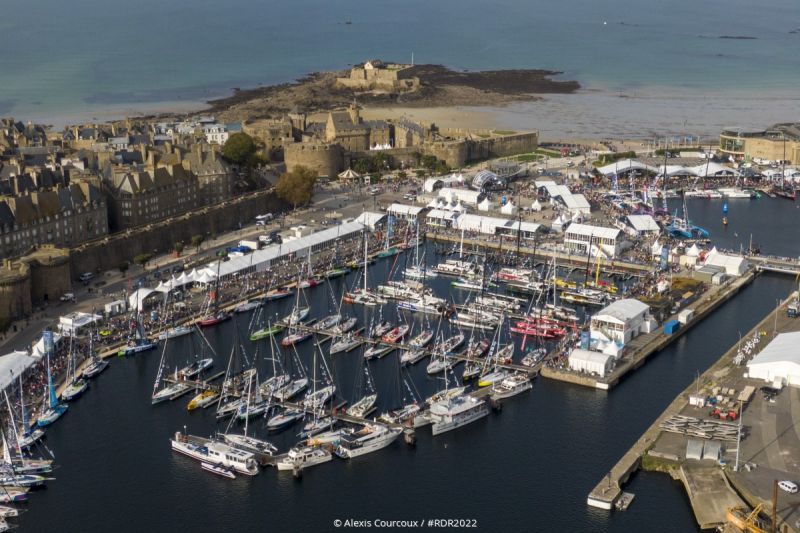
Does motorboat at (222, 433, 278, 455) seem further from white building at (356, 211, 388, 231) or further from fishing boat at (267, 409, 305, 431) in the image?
white building at (356, 211, 388, 231)

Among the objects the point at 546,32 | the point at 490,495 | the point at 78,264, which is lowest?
the point at 490,495

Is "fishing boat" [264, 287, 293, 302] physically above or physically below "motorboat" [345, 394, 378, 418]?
above

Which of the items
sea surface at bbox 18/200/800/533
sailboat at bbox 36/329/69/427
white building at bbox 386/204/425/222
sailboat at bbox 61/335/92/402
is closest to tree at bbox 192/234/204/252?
white building at bbox 386/204/425/222

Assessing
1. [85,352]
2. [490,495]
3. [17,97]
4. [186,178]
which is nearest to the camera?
[490,495]

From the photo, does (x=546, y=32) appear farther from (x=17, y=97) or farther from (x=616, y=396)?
(x=616, y=396)

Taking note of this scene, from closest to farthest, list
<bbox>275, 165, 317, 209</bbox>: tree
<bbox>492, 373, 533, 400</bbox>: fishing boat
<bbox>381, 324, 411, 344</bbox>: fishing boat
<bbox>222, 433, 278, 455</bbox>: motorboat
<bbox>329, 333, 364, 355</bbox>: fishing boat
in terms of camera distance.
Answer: <bbox>222, 433, 278, 455</bbox>: motorboat < <bbox>492, 373, 533, 400</bbox>: fishing boat < <bbox>329, 333, 364, 355</bbox>: fishing boat < <bbox>381, 324, 411, 344</bbox>: fishing boat < <bbox>275, 165, 317, 209</bbox>: tree

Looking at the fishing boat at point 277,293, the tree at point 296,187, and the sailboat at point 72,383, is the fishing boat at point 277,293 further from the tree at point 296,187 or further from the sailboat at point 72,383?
the tree at point 296,187

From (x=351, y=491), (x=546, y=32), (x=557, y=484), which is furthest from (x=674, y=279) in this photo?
(x=546, y=32)
